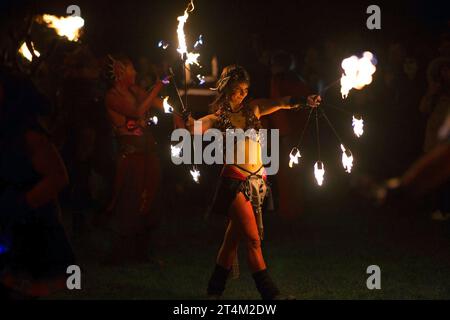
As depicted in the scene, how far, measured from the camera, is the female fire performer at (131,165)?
10148 millimetres

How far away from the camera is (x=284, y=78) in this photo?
41.4ft

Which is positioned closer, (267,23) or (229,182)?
(229,182)

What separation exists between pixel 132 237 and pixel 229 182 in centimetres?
226

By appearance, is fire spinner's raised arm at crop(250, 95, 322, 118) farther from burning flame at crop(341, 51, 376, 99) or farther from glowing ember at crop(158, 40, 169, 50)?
glowing ember at crop(158, 40, 169, 50)

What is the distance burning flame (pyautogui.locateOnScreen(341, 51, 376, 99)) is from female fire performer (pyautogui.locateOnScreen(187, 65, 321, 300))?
38 centimetres

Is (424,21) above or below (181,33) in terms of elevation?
above

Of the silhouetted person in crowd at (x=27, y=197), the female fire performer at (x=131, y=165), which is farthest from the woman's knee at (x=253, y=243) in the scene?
the female fire performer at (x=131, y=165)

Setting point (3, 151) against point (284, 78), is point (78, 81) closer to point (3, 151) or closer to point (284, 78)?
point (284, 78)

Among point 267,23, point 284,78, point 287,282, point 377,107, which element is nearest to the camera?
point 287,282

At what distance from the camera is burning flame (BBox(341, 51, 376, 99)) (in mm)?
8234

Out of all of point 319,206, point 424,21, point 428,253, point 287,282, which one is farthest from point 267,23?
point 287,282

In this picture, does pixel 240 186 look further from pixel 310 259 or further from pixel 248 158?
pixel 310 259

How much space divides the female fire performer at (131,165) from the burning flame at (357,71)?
242 cm
